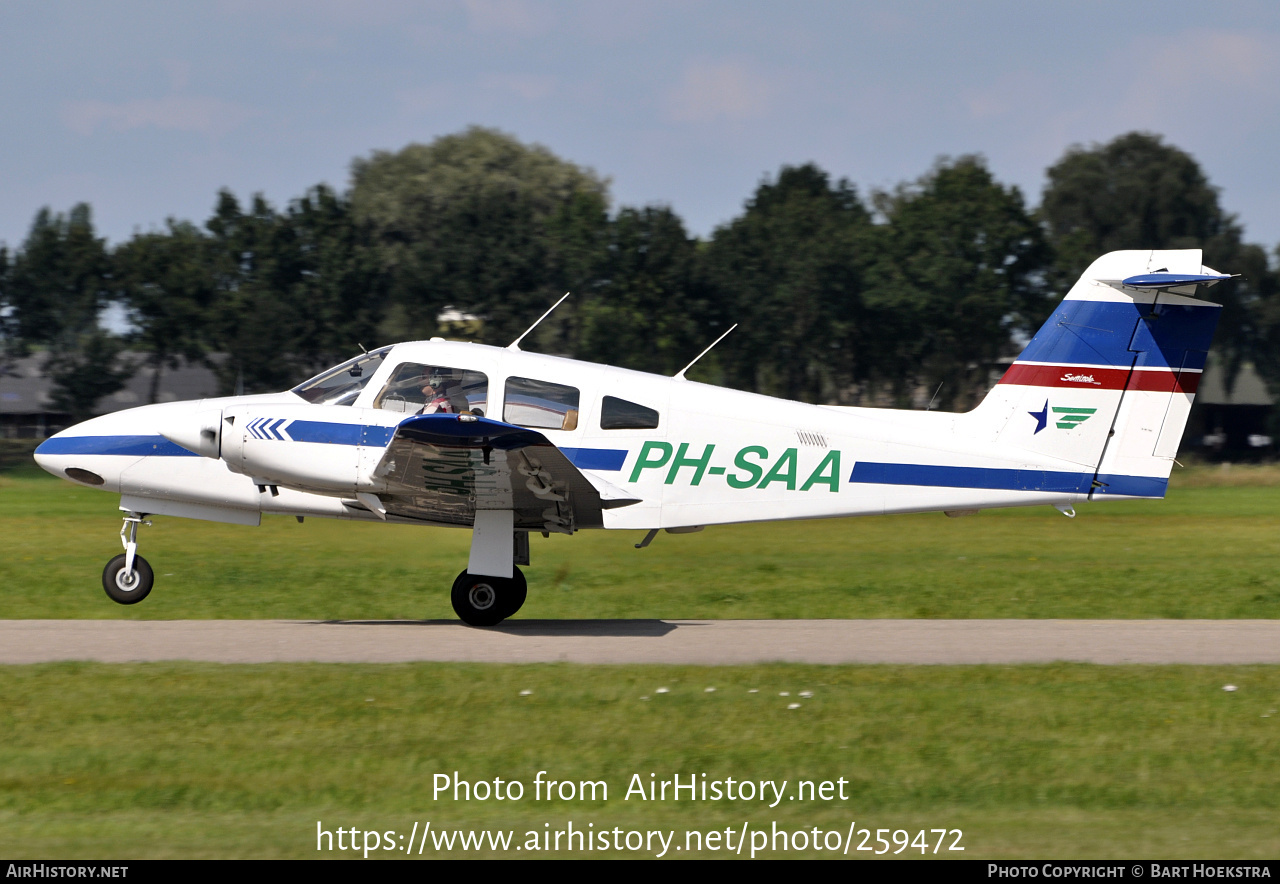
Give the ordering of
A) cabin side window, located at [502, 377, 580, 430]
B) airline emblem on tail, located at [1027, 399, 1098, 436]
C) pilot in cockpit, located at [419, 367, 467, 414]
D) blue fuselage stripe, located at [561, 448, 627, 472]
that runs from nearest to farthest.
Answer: pilot in cockpit, located at [419, 367, 467, 414]
cabin side window, located at [502, 377, 580, 430]
blue fuselage stripe, located at [561, 448, 627, 472]
airline emblem on tail, located at [1027, 399, 1098, 436]

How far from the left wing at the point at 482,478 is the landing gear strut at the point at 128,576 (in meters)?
2.19

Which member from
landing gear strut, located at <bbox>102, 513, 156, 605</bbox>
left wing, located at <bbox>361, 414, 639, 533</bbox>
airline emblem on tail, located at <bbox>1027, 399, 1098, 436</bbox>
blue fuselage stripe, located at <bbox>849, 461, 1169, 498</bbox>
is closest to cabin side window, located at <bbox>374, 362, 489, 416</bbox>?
left wing, located at <bbox>361, 414, 639, 533</bbox>

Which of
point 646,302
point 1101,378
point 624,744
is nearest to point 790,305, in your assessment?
point 646,302

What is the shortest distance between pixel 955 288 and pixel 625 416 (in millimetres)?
34784

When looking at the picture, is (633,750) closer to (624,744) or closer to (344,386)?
(624,744)

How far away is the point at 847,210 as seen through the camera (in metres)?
52.1

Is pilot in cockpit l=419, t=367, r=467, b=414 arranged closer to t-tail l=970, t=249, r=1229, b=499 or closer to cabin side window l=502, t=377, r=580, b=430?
cabin side window l=502, t=377, r=580, b=430

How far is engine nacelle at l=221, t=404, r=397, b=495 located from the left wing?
12.2 inches

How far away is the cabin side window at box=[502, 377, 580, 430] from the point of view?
9.77 metres

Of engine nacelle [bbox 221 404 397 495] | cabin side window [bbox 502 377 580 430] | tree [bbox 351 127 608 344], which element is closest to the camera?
engine nacelle [bbox 221 404 397 495]

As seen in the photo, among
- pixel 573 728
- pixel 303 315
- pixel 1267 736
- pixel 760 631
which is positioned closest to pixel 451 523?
pixel 760 631

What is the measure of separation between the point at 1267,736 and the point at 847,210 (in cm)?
4725

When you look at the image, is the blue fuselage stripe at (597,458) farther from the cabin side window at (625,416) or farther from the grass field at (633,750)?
the grass field at (633,750)

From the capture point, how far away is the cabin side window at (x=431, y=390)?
969 centimetres
